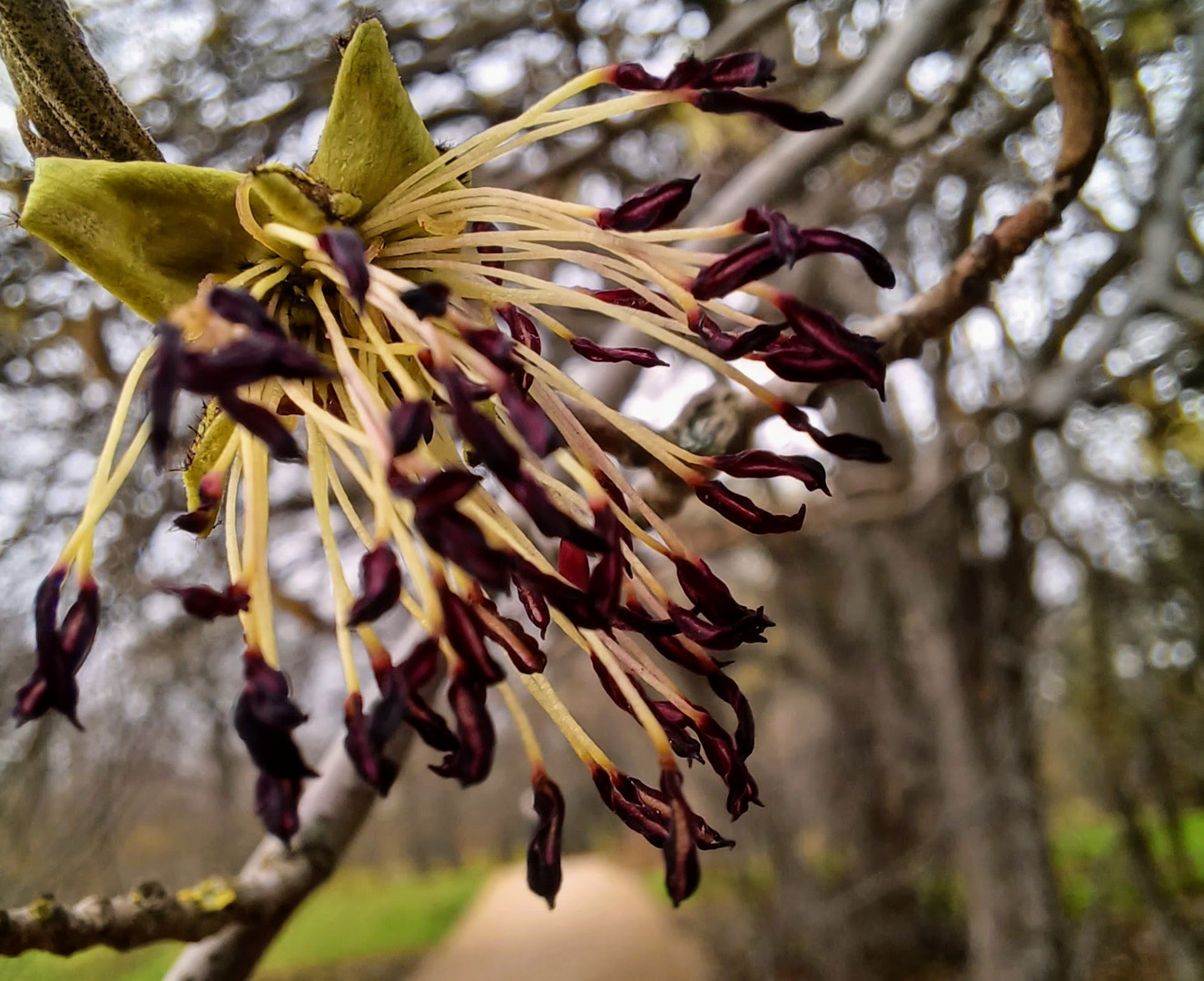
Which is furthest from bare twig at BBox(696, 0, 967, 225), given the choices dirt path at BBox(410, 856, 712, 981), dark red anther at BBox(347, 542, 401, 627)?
dirt path at BBox(410, 856, 712, 981)

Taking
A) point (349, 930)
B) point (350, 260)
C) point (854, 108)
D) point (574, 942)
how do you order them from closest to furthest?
point (350, 260)
point (854, 108)
point (349, 930)
point (574, 942)

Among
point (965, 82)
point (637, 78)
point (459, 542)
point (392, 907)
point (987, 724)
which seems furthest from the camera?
point (392, 907)

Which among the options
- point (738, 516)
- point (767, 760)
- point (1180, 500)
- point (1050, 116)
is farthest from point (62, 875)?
point (767, 760)

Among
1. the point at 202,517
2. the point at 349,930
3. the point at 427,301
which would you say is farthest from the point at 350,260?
the point at 349,930

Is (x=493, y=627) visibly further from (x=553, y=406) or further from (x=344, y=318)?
(x=344, y=318)

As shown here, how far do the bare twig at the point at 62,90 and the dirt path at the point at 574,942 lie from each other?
8463 millimetres

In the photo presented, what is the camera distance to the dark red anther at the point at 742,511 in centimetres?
95

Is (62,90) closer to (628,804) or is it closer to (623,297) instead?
(623,297)

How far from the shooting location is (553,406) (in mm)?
931

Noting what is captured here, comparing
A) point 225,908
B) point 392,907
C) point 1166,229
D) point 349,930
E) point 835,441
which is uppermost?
point 1166,229

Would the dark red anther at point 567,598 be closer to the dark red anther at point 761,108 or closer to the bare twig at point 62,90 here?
the dark red anther at point 761,108

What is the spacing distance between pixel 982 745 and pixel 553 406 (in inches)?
183

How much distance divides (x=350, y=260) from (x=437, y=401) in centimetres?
22

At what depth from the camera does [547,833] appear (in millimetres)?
816
